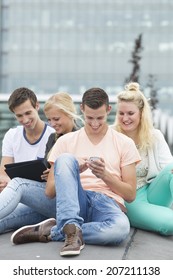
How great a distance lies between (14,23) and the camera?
64750 mm

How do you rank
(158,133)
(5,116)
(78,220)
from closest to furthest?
(78,220)
(158,133)
(5,116)

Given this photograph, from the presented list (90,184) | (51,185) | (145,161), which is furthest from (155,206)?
(51,185)

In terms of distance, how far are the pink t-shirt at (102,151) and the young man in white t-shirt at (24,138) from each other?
56 cm

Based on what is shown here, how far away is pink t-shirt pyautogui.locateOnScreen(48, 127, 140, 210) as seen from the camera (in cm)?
441

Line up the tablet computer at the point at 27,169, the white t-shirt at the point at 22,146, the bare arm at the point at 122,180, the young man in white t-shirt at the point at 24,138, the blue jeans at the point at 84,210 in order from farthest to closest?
the white t-shirt at the point at 22,146 < the young man in white t-shirt at the point at 24,138 < the tablet computer at the point at 27,169 < the bare arm at the point at 122,180 < the blue jeans at the point at 84,210

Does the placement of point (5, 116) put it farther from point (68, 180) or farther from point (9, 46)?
point (9, 46)

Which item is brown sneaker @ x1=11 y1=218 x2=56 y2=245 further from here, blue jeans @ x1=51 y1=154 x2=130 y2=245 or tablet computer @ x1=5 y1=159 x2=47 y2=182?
tablet computer @ x1=5 y1=159 x2=47 y2=182

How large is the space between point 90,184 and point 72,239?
2.16 ft

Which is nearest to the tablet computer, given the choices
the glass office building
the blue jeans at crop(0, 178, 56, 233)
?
the blue jeans at crop(0, 178, 56, 233)

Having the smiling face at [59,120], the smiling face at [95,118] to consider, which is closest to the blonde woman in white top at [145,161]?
the smiling face at [59,120]

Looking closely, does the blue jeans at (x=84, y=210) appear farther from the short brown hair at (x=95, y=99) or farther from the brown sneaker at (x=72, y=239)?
the short brown hair at (x=95, y=99)

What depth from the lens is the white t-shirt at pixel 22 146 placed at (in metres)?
5.14

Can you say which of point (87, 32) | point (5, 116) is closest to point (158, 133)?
point (5, 116)
